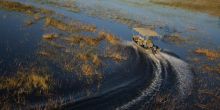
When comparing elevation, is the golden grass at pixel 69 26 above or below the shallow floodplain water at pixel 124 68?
above

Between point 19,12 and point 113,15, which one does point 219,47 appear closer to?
point 113,15

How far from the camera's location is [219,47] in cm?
4228

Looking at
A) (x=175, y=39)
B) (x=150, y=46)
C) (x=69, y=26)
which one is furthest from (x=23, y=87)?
(x=175, y=39)

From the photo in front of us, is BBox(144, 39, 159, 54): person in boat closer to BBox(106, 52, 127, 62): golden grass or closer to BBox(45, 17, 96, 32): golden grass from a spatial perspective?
BBox(106, 52, 127, 62): golden grass

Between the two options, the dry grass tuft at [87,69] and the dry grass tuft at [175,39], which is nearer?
the dry grass tuft at [87,69]

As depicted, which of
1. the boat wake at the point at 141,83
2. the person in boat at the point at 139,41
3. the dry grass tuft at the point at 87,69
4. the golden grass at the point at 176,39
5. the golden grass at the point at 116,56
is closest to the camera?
the boat wake at the point at 141,83

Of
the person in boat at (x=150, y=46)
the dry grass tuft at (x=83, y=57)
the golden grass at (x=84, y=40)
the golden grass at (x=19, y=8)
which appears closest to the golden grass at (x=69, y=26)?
the golden grass at (x=84, y=40)

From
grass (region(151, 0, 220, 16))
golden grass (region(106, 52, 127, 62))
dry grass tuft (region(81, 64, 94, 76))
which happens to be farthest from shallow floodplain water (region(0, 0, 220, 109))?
grass (region(151, 0, 220, 16))

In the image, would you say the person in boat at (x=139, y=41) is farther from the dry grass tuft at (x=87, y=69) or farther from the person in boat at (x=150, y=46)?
the dry grass tuft at (x=87, y=69)

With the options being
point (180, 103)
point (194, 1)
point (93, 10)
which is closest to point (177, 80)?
point (180, 103)

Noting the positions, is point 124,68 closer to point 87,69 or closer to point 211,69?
point 87,69

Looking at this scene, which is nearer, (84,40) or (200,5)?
(84,40)

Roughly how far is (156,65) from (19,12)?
25.9m

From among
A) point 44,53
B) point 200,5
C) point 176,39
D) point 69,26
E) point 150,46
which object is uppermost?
point 200,5
